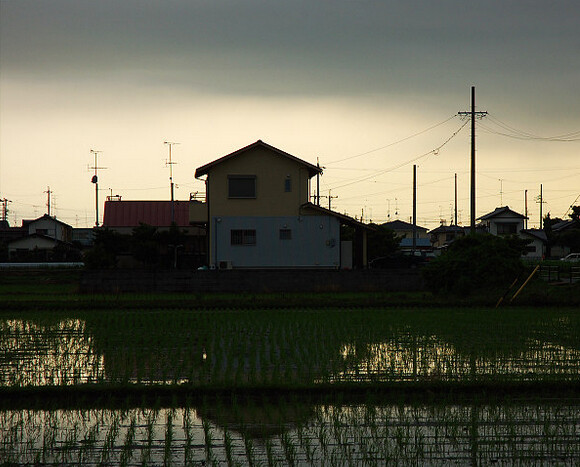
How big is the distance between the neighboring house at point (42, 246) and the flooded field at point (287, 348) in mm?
37573

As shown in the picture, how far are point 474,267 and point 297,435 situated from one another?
62.2ft

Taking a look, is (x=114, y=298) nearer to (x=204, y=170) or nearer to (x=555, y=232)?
(x=204, y=170)

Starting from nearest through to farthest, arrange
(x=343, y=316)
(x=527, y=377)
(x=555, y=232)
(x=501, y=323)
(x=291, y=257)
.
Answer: (x=527, y=377), (x=501, y=323), (x=343, y=316), (x=291, y=257), (x=555, y=232)

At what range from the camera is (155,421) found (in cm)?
791

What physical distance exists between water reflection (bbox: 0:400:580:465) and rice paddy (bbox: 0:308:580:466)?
0.02 metres

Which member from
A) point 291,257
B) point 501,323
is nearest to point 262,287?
point 291,257

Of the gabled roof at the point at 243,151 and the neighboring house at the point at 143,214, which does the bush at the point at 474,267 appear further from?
the neighboring house at the point at 143,214

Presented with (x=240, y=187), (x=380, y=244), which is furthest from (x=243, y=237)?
(x=380, y=244)

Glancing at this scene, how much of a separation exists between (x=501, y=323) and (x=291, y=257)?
1786 cm

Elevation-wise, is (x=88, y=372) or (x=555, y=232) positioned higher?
(x=555, y=232)

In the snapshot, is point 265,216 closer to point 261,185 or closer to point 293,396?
point 261,185

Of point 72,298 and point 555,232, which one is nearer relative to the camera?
point 72,298

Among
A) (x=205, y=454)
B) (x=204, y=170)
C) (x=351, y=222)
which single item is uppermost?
(x=204, y=170)

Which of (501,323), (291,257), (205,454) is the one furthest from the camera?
(291,257)
